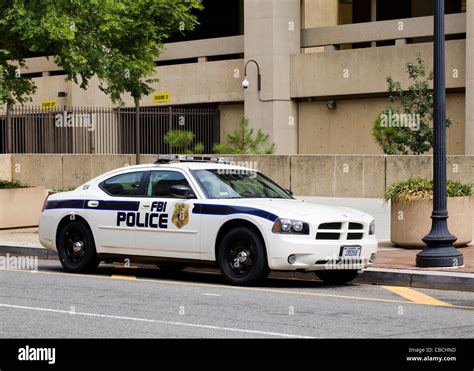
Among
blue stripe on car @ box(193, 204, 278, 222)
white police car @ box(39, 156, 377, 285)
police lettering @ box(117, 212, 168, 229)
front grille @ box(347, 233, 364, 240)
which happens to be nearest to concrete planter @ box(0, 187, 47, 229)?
white police car @ box(39, 156, 377, 285)

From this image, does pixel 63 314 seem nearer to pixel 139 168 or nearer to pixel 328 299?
pixel 328 299

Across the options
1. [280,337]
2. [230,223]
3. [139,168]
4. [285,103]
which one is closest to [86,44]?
[139,168]

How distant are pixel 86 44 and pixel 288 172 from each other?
10.5m

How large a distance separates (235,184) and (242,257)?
1291 millimetres

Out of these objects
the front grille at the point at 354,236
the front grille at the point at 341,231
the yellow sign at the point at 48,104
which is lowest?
the front grille at the point at 354,236

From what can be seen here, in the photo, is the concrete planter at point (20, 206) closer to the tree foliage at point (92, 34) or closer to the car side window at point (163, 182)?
the tree foliage at point (92, 34)

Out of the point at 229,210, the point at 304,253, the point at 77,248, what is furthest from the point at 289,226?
the point at 77,248

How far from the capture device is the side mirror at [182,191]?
584 inches

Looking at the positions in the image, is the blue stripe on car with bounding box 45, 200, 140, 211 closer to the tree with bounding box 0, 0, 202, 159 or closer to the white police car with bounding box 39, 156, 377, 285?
the white police car with bounding box 39, 156, 377, 285

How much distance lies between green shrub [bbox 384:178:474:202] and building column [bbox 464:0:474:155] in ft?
48.6

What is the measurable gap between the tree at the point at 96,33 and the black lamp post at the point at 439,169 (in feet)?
26.6

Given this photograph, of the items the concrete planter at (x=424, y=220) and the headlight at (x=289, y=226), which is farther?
the concrete planter at (x=424, y=220)

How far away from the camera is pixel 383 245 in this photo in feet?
61.5

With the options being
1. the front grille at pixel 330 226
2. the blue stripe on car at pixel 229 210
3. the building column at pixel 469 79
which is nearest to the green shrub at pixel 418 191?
the front grille at pixel 330 226
